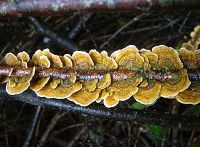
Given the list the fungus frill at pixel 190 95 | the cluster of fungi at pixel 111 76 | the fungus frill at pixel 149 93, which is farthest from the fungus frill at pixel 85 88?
the fungus frill at pixel 190 95

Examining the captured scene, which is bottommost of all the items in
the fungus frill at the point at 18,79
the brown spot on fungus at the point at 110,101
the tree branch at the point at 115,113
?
the tree branch at the point at 115,113

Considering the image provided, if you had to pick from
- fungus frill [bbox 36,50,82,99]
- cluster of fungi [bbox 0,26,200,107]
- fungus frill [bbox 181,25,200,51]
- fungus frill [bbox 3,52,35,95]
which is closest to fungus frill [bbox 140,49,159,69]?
cluster of fungi [bbox 0,26,200,107]

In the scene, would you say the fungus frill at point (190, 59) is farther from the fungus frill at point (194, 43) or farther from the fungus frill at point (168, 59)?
the fungus frill at point (194, 43)

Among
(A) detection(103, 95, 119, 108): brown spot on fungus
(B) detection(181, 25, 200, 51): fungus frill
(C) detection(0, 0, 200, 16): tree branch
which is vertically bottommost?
(A) detection(103, 95, 119, 108): brown spot on fungus

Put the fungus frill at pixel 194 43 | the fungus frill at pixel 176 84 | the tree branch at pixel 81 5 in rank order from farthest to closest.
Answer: the fungus frill at pixel 194 43, the tree branch at pixel 81 5, the fungus frill at pixel 176 84

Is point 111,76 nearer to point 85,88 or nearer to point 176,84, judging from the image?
point 85,88

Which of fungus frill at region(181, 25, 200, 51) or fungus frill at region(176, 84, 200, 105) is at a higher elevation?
fungus frill at region(181, 25, 200, 51)

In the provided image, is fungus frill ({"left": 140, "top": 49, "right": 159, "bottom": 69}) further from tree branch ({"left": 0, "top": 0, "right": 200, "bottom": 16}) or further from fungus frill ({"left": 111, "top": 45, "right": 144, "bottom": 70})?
tree branch ({"left": 0, "top": 0, "right": 200, "bottom": 16})

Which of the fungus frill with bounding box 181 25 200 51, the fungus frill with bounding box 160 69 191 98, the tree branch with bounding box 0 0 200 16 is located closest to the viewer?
the fungus frill with bounding box 160 69 191 98
